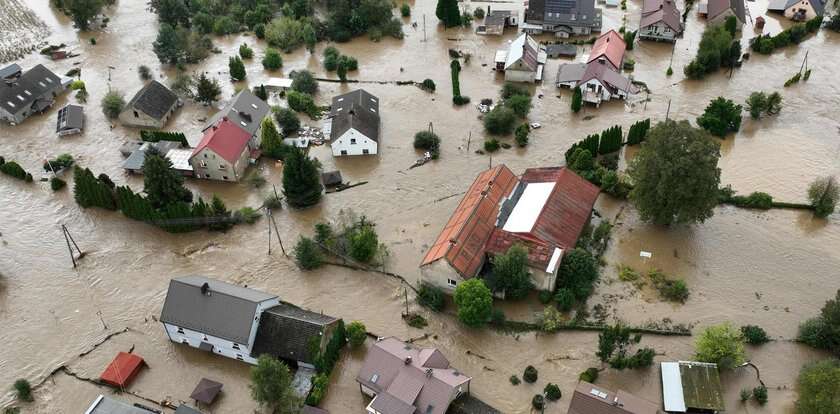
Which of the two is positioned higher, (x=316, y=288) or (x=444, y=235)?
(x=444, y=235)

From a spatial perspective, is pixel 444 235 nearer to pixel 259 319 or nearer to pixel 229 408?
pixel 259 319

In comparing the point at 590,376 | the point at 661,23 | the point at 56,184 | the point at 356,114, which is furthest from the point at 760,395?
the point at 56,184

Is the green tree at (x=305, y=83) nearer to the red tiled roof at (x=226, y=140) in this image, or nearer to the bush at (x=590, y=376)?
the red tiled roof at (x=226, y=140)

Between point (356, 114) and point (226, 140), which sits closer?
point (226, 140)

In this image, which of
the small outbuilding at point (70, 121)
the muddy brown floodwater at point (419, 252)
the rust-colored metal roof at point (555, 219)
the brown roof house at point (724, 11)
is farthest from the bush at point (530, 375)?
the brown roof house at point (724, 11)

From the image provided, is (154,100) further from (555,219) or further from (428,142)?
(555,219)

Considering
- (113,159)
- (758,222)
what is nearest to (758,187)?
(758,222)

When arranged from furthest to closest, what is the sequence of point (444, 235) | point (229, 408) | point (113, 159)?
point (113, 159)
point (444, 235)
point (229, 408)
